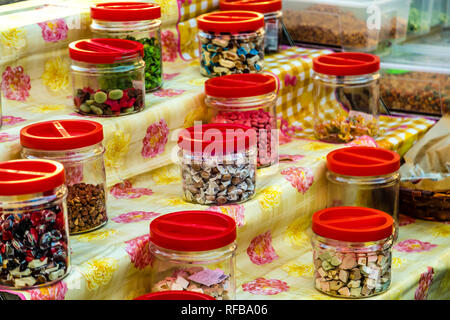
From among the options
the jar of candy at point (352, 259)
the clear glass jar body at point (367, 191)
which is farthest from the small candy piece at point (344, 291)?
the clear glass jar body at point (367, 191)

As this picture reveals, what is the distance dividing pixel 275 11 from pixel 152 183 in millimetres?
754

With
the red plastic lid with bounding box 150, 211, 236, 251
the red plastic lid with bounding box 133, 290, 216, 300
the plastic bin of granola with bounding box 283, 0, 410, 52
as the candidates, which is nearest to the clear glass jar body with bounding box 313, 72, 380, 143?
the plastic bin of granola with bounding box 283, 0, 410, 52

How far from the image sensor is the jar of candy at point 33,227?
1295 millimetres

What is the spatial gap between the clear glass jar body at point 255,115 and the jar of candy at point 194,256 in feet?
1.37

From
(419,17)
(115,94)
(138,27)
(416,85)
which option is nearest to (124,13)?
(138,27)

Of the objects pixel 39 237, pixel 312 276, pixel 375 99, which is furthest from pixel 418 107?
pixel 39 237

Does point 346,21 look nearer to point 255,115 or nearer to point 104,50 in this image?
point 255,115

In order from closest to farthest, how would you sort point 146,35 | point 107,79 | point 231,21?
point 107,79
point 146,35
point 231,21

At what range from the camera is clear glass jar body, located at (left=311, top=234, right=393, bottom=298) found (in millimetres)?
1558

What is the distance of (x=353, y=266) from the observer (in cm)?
156

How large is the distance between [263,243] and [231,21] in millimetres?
646

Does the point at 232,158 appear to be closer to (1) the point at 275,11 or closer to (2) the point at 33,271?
(2) the point at 33,271

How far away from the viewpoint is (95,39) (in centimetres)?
190

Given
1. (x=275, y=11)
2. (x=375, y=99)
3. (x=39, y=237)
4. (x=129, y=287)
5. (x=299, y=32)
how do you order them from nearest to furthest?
(x=39, y=237)
(x=129, y=287)
(x=375, y=99)
(x=275, y=11)
(x=299, y=32)
